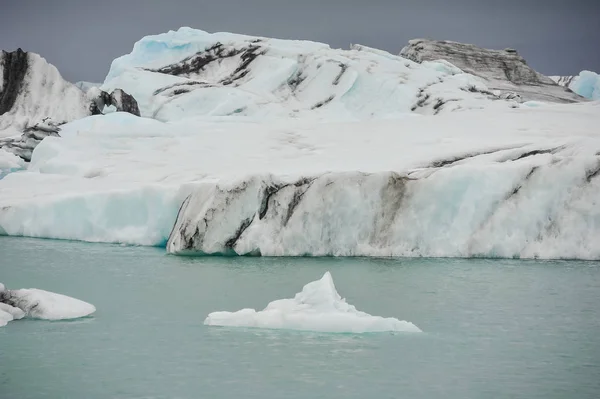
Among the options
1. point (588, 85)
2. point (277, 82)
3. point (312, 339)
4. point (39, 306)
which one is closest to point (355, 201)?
point (312, 339)

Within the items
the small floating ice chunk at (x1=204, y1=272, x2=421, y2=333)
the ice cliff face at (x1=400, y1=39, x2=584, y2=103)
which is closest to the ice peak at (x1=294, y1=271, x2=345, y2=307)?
the small floating ice chunk at (x1=204, y1=272, x2=421, y2=333)

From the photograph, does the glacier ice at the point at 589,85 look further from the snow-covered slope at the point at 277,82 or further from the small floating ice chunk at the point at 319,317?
the small floating ice chunk at the point at 319,317

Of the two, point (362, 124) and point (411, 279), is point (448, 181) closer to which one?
point (411, 279)

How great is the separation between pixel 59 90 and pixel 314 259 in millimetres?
24072

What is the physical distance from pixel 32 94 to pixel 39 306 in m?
28.1

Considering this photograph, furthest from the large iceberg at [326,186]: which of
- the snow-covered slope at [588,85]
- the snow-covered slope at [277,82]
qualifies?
the snow-covered slope at [588,85]

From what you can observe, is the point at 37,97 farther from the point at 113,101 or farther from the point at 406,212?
the point at 406,212

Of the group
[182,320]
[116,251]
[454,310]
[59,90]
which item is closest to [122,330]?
[182,320]

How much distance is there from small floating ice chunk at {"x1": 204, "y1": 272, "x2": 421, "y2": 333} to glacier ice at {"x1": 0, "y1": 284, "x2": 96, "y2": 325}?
6.55 feet

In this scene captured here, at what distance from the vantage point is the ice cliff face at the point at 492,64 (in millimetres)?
48084

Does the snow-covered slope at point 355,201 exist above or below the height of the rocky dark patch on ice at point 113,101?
below

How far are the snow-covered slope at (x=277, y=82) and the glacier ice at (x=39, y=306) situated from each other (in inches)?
906

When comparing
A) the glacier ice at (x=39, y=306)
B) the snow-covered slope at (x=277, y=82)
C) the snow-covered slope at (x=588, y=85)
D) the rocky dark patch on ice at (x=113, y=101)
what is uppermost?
the snow-covered slope at (x=588, y=85)

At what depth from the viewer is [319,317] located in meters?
9.45
